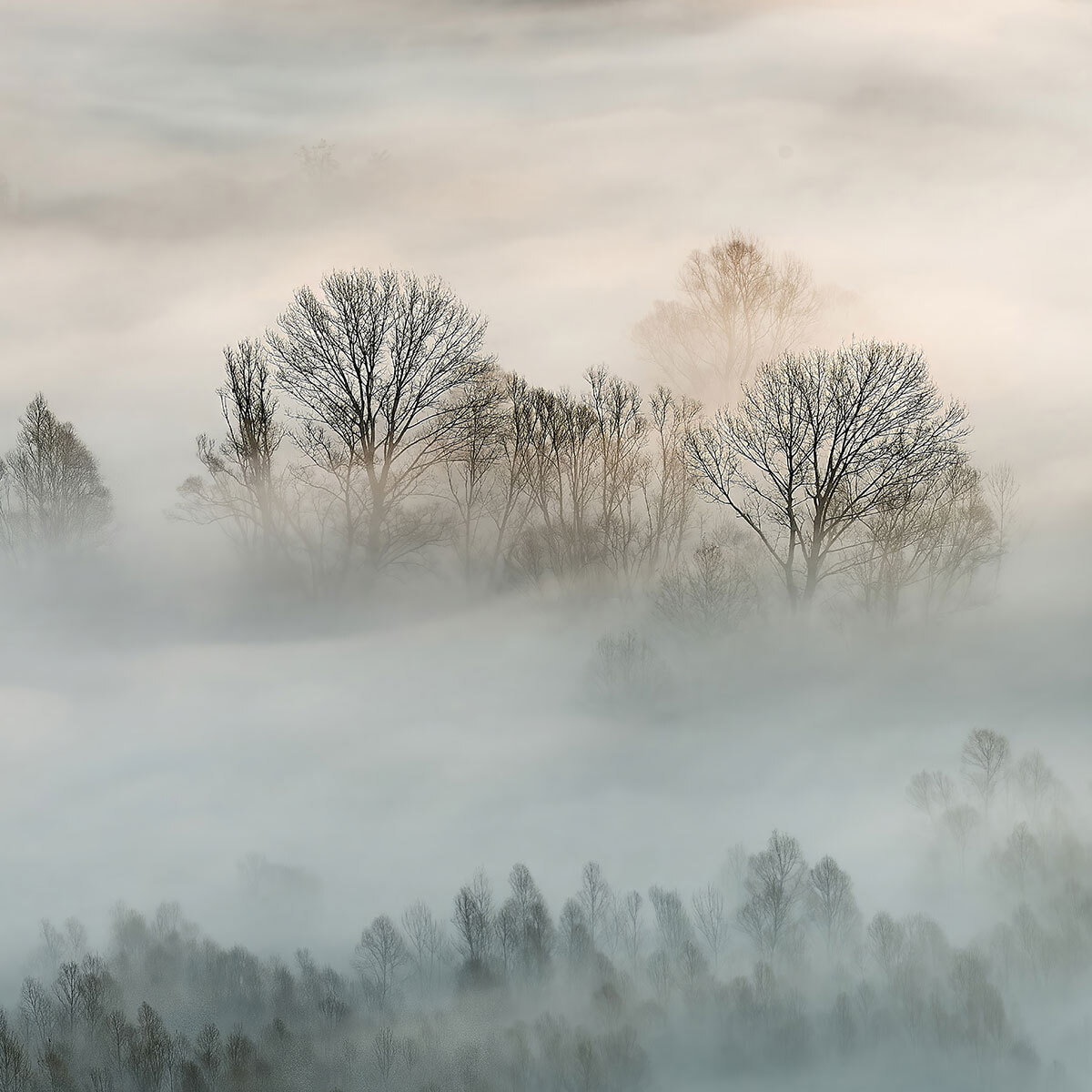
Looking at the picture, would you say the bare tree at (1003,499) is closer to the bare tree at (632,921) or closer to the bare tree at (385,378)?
the bare tree at (385,378)

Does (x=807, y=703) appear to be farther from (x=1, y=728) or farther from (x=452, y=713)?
(x=1, y=728)

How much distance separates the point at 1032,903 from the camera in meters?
27.6

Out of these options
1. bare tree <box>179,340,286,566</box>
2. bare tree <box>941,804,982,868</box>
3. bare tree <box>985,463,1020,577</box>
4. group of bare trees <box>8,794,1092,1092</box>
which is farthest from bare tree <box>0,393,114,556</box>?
bare tree <box>941,804,982,868</box>

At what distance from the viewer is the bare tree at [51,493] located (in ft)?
93.1

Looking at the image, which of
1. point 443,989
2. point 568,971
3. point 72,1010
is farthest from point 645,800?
point 72,1010

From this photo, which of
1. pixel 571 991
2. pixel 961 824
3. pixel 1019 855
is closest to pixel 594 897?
pixel 571 991

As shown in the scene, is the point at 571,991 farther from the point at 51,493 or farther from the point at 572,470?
the point at 51,493

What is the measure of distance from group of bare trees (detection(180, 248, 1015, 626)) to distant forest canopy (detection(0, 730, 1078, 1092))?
27.6 ft

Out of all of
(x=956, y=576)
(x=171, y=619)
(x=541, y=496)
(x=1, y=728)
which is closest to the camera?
(x=956, y=576)

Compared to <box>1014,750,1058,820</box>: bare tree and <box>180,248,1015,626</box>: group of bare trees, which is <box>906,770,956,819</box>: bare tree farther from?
<box>180,248,1015,626</box>: group of bare trees

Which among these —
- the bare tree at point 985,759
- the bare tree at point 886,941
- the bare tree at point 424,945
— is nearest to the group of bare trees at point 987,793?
the bare tree at point 985,759

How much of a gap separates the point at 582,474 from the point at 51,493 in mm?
15801

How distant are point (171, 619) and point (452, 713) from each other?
818cm

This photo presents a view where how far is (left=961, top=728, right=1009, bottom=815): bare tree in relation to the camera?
2669 cm
